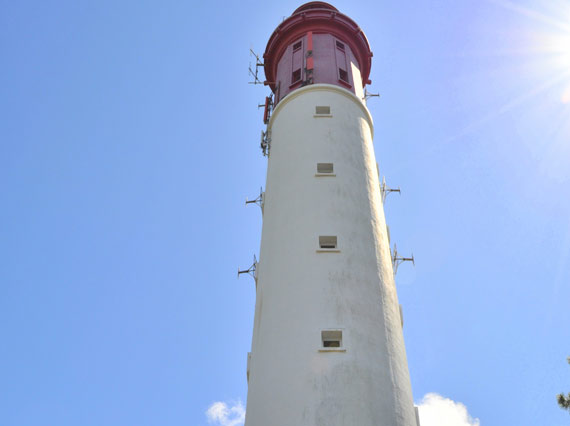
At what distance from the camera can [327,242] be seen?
21.4 m

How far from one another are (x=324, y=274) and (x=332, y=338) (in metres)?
2.48

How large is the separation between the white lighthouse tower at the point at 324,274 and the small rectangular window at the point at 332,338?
0.04 meters

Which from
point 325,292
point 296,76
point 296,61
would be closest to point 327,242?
point 325,292

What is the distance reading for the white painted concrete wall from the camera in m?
17.1

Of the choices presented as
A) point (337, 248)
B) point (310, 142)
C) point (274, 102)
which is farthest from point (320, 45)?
point (337, 248)

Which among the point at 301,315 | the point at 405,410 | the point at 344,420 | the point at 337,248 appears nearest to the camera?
the point at 344,420

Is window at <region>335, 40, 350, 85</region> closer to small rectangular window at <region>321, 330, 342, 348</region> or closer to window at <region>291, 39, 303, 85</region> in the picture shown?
window at <region>291, 39, 303, 85</region>

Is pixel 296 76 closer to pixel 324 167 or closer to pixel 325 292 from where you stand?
pixel 324 167

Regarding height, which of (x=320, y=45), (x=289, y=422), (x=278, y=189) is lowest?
(x=289, y=422)

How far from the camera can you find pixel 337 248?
20906 millimetres

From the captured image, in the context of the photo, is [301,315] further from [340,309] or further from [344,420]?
[344,420]

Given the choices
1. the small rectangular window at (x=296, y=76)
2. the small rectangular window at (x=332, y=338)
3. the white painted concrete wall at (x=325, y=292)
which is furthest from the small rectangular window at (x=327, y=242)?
the small rectangular window at (x=296, y=76)

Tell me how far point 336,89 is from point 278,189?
686cm

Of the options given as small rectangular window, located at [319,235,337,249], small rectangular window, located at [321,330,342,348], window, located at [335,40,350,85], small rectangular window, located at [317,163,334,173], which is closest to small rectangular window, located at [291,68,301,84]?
window, located at [335,40,350,85]
